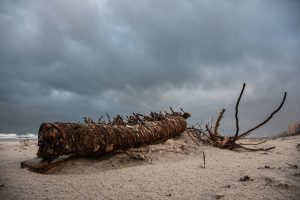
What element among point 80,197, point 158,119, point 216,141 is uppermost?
point 158,119

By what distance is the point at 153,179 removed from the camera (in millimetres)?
2990

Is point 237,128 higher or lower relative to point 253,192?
higher

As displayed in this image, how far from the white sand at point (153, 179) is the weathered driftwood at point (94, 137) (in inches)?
8.2

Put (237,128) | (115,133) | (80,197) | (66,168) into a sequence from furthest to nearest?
(237,128)
(115,133)
(66,168)
(80,197)

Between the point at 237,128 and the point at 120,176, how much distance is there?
2.70 meters

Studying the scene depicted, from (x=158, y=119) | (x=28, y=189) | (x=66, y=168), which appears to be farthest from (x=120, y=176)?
(x=158, y=119)

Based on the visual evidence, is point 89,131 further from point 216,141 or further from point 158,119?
point 216,141

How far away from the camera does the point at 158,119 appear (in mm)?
5582

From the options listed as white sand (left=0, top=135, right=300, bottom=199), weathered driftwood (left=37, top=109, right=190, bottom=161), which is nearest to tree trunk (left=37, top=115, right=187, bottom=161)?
weathered driftwood (left=37, top=109, right=190, bottom=161)

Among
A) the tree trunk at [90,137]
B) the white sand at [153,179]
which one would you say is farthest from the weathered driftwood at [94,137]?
the white sand at [153,179]

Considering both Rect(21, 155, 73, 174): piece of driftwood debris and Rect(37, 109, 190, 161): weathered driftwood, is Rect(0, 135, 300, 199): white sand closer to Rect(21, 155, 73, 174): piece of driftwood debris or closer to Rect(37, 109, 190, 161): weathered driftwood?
Rect(21, 155, 73, 174): piece of driftwood debris

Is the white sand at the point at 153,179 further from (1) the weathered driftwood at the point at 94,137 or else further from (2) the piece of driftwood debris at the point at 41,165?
(1) the weathered driftwood at the point at 94,137

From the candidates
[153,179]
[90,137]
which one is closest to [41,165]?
[90,137]

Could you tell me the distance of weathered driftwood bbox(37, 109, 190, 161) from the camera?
10.5ft
